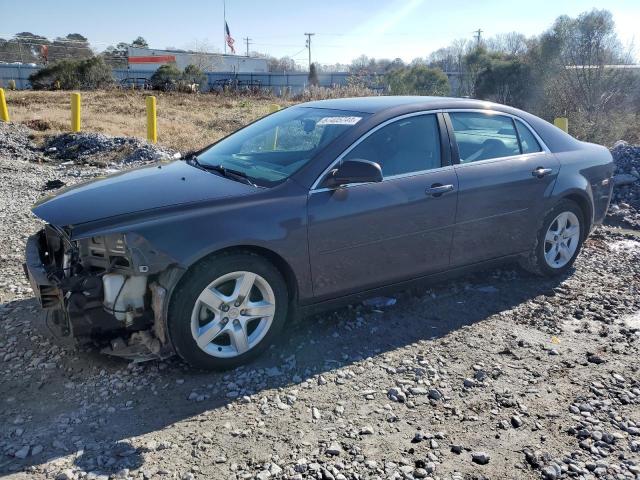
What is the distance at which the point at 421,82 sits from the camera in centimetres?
2531

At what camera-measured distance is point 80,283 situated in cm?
333

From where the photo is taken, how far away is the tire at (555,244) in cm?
519

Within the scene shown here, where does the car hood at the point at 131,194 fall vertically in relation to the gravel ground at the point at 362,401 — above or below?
above

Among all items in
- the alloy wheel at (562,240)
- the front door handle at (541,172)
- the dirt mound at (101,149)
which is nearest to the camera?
the front door handle at (541,172)

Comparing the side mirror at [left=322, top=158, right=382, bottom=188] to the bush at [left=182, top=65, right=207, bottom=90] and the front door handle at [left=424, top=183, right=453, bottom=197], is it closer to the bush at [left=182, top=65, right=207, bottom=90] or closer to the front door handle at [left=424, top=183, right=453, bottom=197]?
the front door handle at [left=424, top=183, right=453, bottom=197]

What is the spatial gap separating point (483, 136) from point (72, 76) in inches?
1564

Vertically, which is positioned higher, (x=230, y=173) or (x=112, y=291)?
(x=230, y=173)

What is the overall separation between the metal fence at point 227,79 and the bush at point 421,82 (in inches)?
497

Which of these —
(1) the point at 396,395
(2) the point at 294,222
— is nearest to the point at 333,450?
(1) the point at 396,395

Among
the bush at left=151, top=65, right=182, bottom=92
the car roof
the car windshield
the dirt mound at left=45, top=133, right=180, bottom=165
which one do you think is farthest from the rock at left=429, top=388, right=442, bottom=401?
the bush at left=151, top=65, right=182, bottom=92

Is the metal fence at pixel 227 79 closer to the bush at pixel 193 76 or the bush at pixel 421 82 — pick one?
the bush at pixel 193 76

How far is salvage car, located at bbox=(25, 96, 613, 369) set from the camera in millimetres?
3381

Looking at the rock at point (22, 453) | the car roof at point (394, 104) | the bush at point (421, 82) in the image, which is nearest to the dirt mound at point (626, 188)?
the car roof at point (394, 104)

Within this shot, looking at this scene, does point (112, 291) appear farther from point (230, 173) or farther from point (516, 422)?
point (516, 422)
